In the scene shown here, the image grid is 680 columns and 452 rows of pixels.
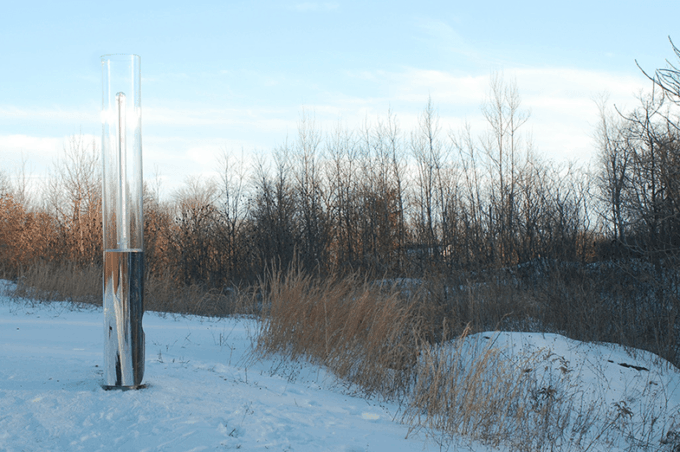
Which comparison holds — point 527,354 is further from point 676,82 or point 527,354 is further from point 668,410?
point 676,82

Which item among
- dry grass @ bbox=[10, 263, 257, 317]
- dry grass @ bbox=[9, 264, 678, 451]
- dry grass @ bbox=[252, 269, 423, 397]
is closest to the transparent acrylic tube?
dry grass @ bbox=[9, 264, 678, 451]

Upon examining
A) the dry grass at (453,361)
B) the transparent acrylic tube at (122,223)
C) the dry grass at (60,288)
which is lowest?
the dry grass at (453,361)

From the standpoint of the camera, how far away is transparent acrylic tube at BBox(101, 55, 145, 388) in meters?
3.15

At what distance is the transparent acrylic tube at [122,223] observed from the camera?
10.3 ft

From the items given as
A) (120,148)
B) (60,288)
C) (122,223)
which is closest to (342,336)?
(122,223)

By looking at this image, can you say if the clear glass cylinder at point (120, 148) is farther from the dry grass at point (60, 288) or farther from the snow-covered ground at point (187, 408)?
the dry grass at point (60, 288)

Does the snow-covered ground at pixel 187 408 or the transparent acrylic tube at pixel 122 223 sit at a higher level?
the transparent acrylic tube at pixel 122 223

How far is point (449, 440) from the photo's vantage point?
371 cm

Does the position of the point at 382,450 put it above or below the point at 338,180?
below

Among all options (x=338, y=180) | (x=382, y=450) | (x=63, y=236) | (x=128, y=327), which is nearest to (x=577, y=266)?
(x=338, y=180)

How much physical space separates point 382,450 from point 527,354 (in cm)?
475

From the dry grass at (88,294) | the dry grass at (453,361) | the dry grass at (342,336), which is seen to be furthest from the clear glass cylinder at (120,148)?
the dry grass at (88,294)

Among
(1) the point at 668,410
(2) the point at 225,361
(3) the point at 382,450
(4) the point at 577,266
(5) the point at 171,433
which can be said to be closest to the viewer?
(5) the point at 171,433

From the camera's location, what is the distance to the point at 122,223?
3221 mm
